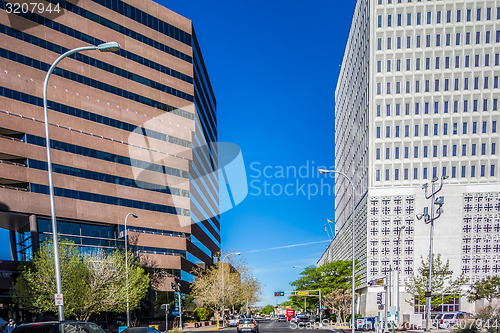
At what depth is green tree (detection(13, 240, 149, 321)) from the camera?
35.1 m

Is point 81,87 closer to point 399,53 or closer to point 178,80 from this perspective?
point 178,80

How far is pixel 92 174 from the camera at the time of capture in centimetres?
5191

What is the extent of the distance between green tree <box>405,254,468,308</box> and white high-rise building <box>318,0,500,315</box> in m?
1.80

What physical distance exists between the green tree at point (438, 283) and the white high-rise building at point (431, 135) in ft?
5.92

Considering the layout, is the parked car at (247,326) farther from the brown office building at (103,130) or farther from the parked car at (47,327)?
the brown office building at (103,130)

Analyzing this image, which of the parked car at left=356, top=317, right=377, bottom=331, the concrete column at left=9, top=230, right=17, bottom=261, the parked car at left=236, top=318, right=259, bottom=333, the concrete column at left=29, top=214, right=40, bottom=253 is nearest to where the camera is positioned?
the parked car at left=236, top=318, right=259, bottom=333

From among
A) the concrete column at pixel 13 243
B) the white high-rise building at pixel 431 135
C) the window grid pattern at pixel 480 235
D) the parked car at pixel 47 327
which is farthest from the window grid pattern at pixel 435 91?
the parked car at pixel 47 327

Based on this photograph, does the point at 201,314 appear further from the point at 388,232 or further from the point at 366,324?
the point at 388,232

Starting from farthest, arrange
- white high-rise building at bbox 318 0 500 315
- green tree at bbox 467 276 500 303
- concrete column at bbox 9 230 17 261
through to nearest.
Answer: white high-rise building at bbox 318 0 500 315 → green tree at bbox 467 276 500 303 → concrete column at bbox 9 230 17 261

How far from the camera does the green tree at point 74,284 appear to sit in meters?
35.1

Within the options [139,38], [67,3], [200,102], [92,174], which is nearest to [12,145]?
[92,174]

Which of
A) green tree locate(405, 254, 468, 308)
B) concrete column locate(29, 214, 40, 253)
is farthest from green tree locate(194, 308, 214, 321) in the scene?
green tree locate(405, 254, 468, 308)

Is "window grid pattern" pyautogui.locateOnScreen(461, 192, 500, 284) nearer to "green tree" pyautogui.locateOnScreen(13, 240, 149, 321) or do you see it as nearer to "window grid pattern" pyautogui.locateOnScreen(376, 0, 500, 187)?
"window grid pattern" pyautogui.locateOnScreen(376, 0, 500, 187)

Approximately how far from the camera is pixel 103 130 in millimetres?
54031
